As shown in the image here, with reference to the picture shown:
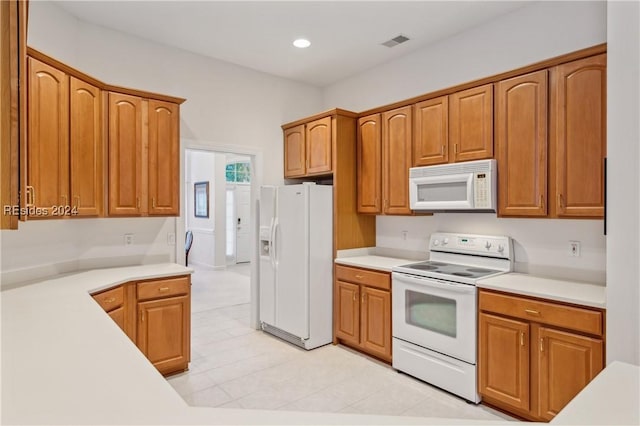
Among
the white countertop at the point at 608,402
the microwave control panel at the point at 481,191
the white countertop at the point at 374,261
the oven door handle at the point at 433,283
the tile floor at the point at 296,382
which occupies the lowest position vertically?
the tile floor at the point at 296,382

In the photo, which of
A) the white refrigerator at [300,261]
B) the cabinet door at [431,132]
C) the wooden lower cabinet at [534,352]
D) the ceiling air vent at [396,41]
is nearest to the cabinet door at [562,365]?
the wooden lower cabinet at [534,352]

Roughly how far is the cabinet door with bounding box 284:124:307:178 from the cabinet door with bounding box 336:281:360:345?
4.71ft

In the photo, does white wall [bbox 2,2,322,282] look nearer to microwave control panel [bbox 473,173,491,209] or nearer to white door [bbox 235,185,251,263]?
microwave control panel [bbox 473,173,491,209]

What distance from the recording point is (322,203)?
154 inches

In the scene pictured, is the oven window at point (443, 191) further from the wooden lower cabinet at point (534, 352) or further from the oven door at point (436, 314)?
the wooden lower cabinet at point (534, 352)

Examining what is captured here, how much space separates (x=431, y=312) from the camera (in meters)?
3.04

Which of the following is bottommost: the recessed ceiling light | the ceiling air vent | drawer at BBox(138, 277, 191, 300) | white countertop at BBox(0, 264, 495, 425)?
drawer at BBox(138, 277, 191, 300)

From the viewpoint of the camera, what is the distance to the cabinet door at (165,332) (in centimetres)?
304

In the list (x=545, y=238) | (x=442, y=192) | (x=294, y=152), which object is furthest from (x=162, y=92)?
(x=545, y=238)

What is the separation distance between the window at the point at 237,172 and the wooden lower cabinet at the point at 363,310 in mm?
5887

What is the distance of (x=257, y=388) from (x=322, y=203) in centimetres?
183

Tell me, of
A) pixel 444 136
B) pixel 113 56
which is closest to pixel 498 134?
pixel 444 136

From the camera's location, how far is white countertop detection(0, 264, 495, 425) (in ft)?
2.88

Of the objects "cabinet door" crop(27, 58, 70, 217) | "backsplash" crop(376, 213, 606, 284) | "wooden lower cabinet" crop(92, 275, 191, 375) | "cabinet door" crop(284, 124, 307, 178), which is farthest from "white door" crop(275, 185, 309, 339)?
"cabinet door" crop(27, 58, 70, 217)
